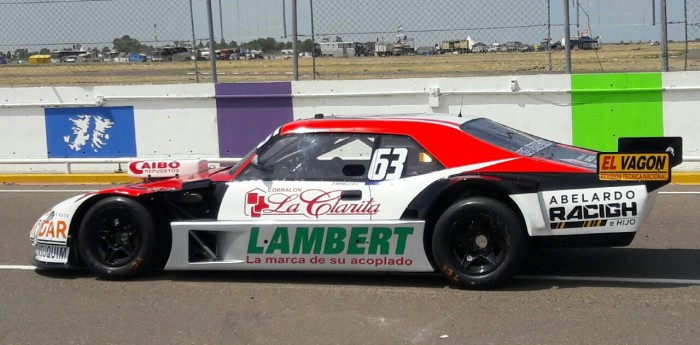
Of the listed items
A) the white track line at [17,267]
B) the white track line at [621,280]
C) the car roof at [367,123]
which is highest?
the car roof at [367,123]

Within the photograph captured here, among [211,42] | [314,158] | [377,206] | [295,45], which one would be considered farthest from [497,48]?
[377,206]

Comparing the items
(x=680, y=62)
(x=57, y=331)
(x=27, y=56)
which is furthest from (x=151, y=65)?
(x=57, y=331)

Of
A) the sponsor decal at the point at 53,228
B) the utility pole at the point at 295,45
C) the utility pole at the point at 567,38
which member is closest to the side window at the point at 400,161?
the sponsor decal at the point at 53,228

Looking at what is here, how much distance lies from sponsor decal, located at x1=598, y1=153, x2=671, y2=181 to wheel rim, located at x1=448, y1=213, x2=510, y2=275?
846mm

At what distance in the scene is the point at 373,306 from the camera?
5867 mm

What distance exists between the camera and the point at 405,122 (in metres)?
6.55

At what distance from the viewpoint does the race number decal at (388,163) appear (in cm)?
628

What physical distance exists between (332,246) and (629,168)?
7.09ft

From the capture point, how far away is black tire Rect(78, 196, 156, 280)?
258 inches

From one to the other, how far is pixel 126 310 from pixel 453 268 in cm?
231

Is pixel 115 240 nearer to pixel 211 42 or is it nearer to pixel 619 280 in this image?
pixel 619 280

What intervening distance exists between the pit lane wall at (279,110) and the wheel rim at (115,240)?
5.83m

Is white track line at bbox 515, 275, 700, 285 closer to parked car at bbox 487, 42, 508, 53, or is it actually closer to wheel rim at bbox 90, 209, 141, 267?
wheel rim at bbox 90, 209, 141, 267

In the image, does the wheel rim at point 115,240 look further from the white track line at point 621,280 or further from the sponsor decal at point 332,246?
the white track line at point 621,280
